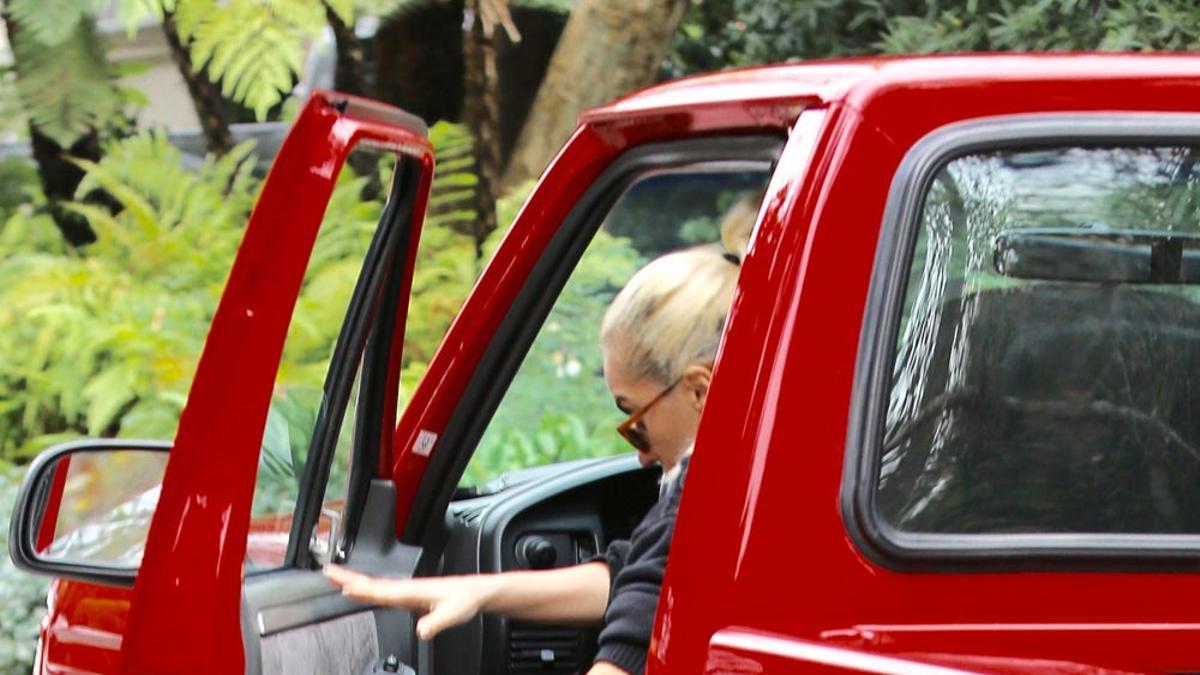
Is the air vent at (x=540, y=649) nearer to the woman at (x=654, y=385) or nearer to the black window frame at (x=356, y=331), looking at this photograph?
the black window frame at (x=356, y=331)

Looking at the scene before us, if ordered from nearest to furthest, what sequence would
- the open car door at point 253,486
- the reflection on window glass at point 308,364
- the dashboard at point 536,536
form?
the open car door at point 253,486 < the reflection on window glass at point 308,364 < the dashboard at point 536,536

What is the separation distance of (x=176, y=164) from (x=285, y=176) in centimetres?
651

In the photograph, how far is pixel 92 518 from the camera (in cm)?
353

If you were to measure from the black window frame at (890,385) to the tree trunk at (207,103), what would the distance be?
6.97 m

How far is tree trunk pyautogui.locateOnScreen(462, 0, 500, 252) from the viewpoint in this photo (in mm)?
8516

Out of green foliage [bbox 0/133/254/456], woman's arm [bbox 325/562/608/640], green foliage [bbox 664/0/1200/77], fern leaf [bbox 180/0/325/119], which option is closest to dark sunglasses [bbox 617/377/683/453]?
woman's arm [bbox 325/562/608/640]

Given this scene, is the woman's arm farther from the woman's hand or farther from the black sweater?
the black sweater

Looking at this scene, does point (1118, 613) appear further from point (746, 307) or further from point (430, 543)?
point (430, 543)

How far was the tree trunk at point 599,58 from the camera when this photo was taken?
804 cm

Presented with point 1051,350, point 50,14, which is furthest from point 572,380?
point 1051,350

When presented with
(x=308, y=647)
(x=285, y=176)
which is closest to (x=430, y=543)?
(x=308, y=647)

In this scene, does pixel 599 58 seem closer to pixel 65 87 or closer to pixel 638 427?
pixel 65 87

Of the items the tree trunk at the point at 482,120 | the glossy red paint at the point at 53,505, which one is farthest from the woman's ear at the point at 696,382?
the tree trunk at the point at 482,120

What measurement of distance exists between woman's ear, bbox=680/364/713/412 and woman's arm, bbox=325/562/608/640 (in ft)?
1.34
